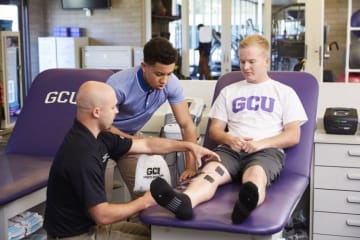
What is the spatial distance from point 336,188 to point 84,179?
1.58 metres

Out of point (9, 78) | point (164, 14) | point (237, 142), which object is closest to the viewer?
point (237, 142)

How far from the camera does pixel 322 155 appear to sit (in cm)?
274

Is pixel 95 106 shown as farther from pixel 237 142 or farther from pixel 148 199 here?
pixel 237 142

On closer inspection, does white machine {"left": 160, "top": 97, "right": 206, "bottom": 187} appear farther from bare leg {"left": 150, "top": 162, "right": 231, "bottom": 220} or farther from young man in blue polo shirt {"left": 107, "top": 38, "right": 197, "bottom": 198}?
bare leg {"left": 150, "top": 162, "right": 231, "bottom": 220}

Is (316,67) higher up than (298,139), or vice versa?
(316,67)

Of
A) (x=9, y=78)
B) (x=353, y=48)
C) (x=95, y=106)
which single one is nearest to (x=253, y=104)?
(x=95, y=106)

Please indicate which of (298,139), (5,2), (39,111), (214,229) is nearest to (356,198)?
(298,139)

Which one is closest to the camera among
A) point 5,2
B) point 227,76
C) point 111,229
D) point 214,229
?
point 214,229

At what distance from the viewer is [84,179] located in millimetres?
1678

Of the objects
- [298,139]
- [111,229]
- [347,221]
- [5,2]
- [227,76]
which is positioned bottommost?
[347,221]

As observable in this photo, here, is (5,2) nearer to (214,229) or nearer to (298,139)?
(298,139)

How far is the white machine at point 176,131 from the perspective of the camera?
9.89 feet

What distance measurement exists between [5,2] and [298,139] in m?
7.02

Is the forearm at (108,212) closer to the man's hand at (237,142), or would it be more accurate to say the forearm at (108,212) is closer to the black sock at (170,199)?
the black sock at (170,199)
